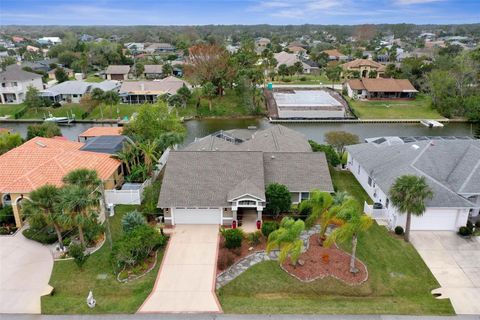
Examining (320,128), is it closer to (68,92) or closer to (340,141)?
(340,141)

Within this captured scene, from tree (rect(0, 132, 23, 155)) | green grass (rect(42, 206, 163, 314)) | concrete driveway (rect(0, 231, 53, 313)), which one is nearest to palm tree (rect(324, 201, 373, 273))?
green grass (rect(42, 206, 163, 314))

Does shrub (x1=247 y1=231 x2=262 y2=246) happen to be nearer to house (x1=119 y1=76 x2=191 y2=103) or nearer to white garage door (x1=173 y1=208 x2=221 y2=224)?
white garage door (x1=173 y1=208 x2=221 y2=224)

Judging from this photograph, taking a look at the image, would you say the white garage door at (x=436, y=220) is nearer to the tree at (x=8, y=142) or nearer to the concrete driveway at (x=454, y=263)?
the concrete driveway at (x=454, y=263)

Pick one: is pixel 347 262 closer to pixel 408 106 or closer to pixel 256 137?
pixel 256 137

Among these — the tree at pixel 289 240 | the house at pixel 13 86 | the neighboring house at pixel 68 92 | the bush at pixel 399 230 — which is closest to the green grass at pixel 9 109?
the house at pixel 13 86

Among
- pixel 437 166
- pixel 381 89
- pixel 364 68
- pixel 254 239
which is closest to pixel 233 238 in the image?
pixel 254 239
